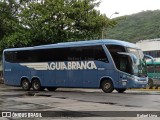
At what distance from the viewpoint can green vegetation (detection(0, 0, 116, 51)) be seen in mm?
38031

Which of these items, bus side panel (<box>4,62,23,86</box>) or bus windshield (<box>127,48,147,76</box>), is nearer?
bus windshield (<box>127,48,147,76</box>)

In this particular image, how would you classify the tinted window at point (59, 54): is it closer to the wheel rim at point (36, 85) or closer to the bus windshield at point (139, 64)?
the wheel rim at point (36, 85)

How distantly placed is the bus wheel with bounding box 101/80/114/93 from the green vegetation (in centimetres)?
1381

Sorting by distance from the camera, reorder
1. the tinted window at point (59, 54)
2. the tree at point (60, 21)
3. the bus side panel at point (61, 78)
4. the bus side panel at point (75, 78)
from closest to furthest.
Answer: the tinted window at point (59, 54) → the bus side panel at point (75, 78) → the bus side panel at point (61, 78) → the tree at point (60, 21)

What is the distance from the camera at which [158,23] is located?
116m

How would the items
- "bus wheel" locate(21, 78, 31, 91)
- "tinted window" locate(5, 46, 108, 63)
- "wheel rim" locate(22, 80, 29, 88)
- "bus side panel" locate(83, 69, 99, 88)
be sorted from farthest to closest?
A: "wheel rim" locate(22, 80, 29, 88) < "bus wheel" locate(21, 78, 31, 91) < "bus side panel" locate(83, 69, 99, 88) < "tinted window" locate(5, 46, 108, 63)

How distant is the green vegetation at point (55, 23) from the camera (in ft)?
125

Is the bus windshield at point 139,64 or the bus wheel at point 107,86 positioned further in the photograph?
the bus wheel at point 107,86

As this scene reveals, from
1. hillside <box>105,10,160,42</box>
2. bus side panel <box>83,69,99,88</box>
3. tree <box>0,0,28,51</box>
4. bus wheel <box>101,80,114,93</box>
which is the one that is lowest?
bus wheel <box>101,80,114,93</box>

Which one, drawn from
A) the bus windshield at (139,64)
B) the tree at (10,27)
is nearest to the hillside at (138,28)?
the tree at (10,27)

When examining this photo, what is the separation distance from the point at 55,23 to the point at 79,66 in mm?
12656

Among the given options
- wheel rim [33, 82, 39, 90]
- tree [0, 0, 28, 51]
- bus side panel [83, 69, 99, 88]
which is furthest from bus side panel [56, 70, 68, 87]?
tree [0, 0, 28, 51]

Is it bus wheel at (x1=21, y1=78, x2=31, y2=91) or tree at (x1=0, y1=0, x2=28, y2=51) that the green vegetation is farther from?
bus wheel at (x1=21, y1=78, x2=31, y2=91)

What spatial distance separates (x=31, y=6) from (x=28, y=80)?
12361mm
